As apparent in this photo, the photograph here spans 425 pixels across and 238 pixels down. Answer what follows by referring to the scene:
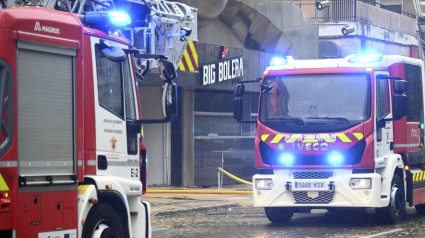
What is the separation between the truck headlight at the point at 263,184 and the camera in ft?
50.9

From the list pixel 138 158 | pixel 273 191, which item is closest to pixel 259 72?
pixel 273 191

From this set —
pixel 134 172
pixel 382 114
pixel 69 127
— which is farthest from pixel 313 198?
pixel 69 127

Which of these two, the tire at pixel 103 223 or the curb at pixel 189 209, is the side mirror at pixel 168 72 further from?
the curb at pixel 189 209

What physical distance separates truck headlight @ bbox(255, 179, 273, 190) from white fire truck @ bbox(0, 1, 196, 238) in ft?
16.0

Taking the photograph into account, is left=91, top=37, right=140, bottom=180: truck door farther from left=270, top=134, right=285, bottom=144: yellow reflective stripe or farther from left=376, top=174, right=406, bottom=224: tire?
left=376, top=174, right=406, bottom=224: tire

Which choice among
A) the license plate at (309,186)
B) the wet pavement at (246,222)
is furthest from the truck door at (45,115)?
the license plate at (309,186)

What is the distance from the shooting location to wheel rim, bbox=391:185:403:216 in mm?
15695

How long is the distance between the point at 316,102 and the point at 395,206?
2.29 metres

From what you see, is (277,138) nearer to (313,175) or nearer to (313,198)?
(313,175)

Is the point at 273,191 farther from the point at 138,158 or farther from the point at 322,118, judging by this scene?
the point at 138,158

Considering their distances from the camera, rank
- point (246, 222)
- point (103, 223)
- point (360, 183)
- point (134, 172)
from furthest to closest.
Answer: point (246, 222), point (360, 183), point (134, 172), point (103, 223)

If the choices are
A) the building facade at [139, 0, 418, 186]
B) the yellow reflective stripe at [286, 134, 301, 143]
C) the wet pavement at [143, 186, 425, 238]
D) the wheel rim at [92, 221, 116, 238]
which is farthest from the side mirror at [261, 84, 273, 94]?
the building facade at [139, 0, 418, 186]

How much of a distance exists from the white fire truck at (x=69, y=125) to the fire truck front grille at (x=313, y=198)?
16.0ft

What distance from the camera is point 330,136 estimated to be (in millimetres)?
15273
